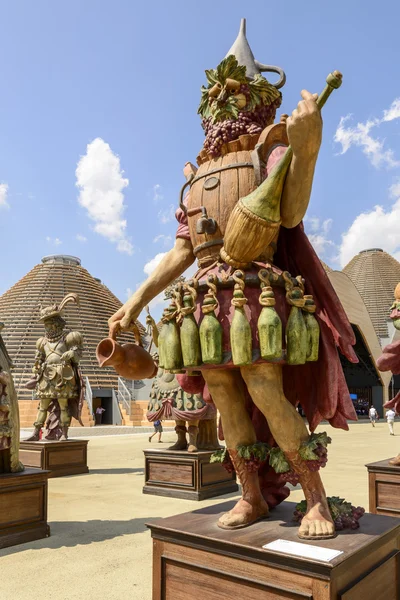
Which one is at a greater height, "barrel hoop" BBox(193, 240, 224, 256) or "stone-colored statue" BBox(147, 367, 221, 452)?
"barrel hoop" BBox(193, 240, 224, 256)

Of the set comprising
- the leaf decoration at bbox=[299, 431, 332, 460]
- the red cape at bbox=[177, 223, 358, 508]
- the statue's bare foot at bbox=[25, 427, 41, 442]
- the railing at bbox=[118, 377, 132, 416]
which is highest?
the red cape at bbox=[177, 223, 358, 508]

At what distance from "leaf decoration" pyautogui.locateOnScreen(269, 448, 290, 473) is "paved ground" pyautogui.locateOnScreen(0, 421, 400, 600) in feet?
3.65

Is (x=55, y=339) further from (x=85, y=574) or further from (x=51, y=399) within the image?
(x=85, y=574)

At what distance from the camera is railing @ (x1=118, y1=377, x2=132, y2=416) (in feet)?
76.7

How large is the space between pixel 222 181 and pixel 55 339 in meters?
5.95

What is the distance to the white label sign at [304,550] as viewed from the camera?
1954 millimetres

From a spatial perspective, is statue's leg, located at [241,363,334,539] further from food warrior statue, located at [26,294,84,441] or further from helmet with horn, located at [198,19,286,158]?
food warrior statue, located at [26,294,84,441]

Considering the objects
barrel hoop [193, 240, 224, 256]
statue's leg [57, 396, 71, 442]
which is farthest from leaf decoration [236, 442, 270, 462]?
statue's leg [57, 396, 71, 442]

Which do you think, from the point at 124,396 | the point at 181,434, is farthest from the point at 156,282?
the point at 124,396

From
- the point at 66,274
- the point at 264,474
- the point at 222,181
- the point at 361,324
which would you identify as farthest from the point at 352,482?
the point at 66,274

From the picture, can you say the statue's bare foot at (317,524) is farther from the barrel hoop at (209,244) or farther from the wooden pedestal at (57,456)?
the wooden pedestal at (57,456)

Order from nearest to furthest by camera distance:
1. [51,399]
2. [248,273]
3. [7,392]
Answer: [248,273], [7,392], [51,399]

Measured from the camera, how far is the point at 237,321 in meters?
2.15

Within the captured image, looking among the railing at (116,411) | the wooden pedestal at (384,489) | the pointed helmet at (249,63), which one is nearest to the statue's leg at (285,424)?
the pointed helmet at (249,63)
